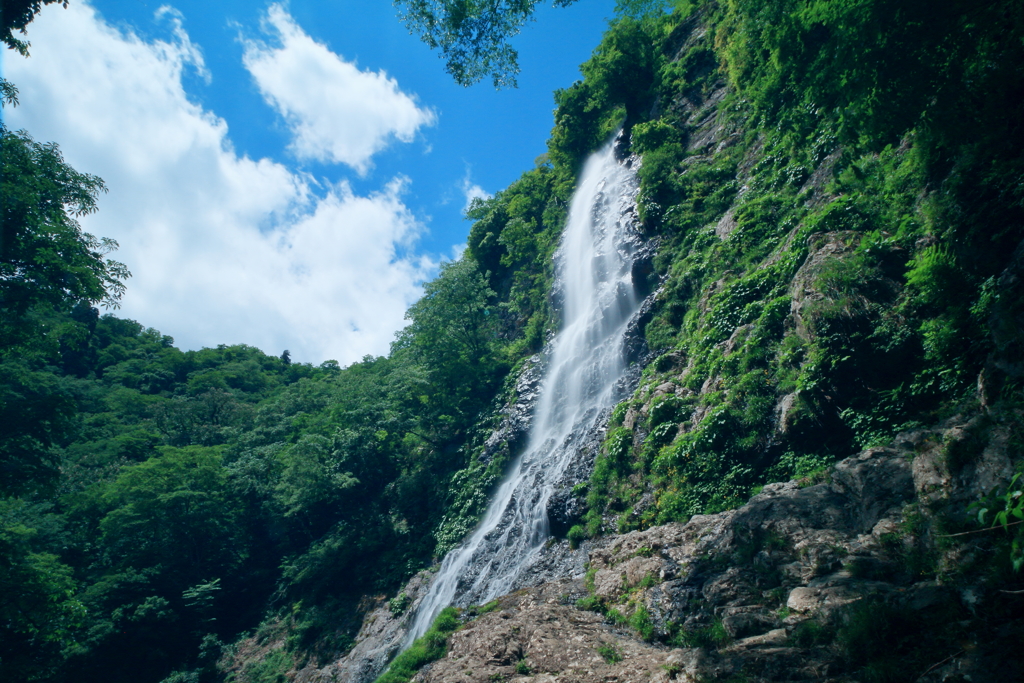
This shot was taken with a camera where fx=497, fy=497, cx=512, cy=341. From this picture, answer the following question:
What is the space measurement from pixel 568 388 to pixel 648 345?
3.76 meters

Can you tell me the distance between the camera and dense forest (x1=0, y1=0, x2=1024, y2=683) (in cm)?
675

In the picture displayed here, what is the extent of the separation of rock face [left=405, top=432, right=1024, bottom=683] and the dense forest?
71 cm

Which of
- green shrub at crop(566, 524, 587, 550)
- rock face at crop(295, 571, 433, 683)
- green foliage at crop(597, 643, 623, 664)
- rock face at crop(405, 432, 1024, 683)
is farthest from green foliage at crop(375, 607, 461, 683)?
rock face at crop(295, 571, 433, 683)

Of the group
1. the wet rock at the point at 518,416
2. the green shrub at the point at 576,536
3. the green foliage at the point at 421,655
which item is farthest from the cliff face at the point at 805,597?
the wet rock at the point at 518,416

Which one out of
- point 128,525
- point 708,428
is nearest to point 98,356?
point 128,525

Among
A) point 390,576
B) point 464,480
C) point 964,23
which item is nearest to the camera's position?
point 964,23

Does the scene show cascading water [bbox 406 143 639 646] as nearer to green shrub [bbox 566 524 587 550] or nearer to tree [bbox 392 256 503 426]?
green shrub [bbox 566 524 587 550]

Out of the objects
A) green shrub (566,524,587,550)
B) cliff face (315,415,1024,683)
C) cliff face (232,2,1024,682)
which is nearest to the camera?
cliff face (315,415,1024,683)

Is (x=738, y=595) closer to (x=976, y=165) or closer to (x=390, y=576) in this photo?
(x=976, y=165)

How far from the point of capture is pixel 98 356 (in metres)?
53.1

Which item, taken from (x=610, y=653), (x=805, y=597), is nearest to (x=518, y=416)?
(x=610, y=653)

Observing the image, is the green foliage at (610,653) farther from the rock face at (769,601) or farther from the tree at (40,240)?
the tree at (40,240)

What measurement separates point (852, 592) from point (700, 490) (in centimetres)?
420

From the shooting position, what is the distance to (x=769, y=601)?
20.4ft
